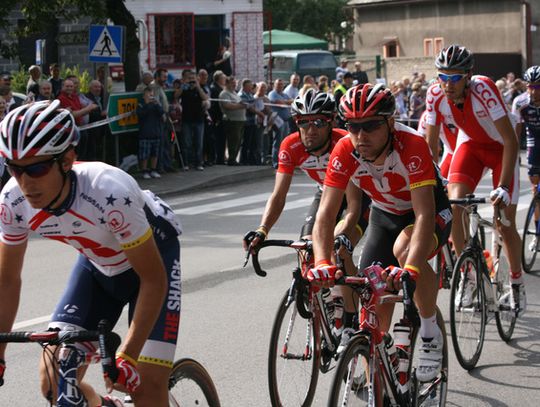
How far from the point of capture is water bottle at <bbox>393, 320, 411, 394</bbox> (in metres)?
5.60

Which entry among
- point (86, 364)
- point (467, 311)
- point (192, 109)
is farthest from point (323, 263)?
point (192, 109)

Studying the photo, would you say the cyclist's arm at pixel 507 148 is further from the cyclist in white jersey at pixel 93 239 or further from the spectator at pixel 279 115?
the spectator at pixel 279 115

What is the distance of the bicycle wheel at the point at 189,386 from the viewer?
486cm

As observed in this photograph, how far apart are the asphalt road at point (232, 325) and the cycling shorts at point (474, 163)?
3.93 ft

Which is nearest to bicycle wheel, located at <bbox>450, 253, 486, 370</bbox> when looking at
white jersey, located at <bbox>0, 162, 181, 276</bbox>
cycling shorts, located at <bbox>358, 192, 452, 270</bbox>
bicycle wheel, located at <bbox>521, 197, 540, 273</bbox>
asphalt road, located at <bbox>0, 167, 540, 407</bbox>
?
asphalt road, located at <bbox>0, 167, 540, 407</bbox>

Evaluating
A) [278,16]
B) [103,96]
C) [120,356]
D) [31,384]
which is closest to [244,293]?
[31,384]

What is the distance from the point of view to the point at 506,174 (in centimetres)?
819

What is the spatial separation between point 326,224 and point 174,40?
2961cm

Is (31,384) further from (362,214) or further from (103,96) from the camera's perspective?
(103,96)

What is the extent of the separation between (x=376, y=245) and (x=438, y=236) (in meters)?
0.37

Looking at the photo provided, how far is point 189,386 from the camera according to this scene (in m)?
4.98

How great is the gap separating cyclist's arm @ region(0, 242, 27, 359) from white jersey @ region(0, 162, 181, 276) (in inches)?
1.4

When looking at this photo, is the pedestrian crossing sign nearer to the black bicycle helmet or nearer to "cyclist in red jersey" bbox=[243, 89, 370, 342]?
the black bicycle helmet

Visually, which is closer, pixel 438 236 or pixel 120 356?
pixel 120 356
